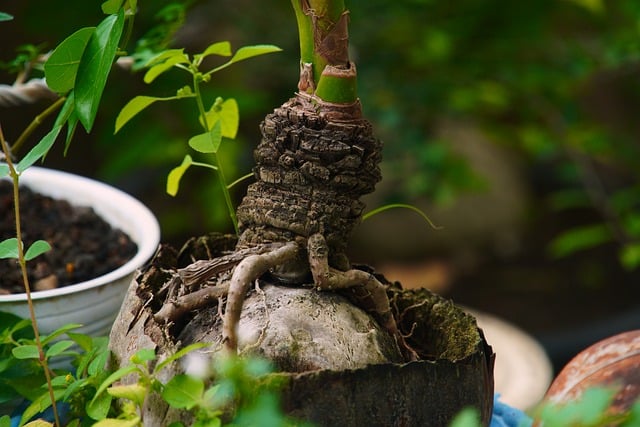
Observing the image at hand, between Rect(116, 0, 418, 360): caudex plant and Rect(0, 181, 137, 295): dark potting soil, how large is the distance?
1.28 ft

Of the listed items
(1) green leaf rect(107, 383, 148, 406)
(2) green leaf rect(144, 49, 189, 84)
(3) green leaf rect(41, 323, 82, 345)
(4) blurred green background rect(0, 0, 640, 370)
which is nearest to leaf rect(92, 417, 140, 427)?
(1) green leaf rect(107, 383, 148, 406)

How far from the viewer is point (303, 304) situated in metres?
0.82

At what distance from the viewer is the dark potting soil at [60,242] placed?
1166 mm

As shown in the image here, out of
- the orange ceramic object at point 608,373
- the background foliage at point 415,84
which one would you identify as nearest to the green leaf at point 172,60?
the orange ceramic object at point 608,373

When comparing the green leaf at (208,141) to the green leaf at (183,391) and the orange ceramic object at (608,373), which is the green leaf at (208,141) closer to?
the green leaf at (183,391)

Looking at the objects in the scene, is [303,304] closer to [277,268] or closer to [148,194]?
[277,268]

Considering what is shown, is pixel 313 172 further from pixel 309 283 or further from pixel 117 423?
pixel 117 423

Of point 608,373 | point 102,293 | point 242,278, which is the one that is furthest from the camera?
point 102,293

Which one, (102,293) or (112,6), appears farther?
(102,293)

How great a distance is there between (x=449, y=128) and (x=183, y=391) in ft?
8.86

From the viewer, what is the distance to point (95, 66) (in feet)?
2.51

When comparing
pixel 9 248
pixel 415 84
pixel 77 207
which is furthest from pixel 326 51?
→ pixel 415 84

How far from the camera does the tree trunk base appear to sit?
0.71 metres

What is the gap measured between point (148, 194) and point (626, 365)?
2.25m
